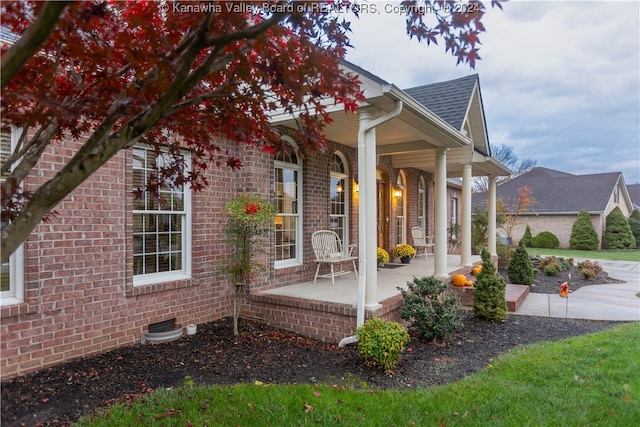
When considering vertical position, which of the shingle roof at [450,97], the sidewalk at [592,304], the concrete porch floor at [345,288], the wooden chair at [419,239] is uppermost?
the shingle roof at [450,97]

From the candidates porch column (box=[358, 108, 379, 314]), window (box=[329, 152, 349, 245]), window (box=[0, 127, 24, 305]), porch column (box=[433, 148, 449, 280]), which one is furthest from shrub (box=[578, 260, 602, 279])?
window (box=[0, 127, 24, 305])

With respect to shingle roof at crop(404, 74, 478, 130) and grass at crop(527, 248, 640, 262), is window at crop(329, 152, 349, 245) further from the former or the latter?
grass at crop(527, 248, 640, 262)

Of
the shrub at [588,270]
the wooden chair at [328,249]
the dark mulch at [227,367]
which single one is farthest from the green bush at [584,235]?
the wooden chair at [328,249]

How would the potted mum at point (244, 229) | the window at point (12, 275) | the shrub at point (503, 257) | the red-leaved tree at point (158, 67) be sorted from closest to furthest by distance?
1. the red-leaved tree at point (158, 67)
2. the window at point (12, 275)
3. the potted mum at point (244, 229)
4. the shrub at point (503, 257)

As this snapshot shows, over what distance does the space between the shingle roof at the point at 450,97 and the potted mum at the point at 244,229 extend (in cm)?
555

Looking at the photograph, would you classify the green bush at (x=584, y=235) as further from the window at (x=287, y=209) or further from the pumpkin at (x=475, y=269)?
the window at (x=287, y=209)

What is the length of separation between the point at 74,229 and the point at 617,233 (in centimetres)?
2941

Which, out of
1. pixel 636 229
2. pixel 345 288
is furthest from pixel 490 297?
pixel 636 229

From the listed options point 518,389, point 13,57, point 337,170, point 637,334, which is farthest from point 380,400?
point 337,170

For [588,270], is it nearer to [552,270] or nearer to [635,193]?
[552,270]

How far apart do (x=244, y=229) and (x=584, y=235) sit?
81.7 ft

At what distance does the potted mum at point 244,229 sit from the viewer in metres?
5.19

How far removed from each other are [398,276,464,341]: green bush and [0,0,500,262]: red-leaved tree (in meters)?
3.50

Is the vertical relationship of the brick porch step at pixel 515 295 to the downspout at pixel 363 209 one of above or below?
below
